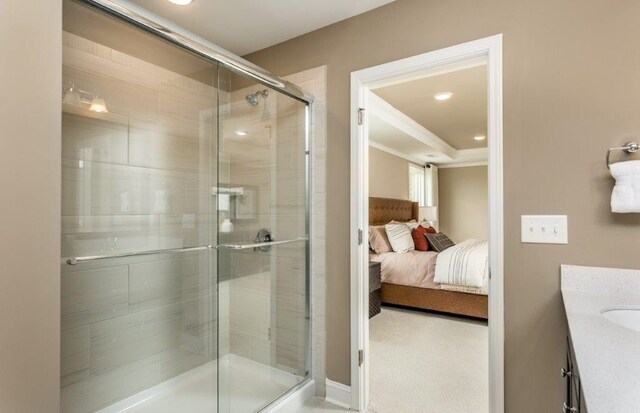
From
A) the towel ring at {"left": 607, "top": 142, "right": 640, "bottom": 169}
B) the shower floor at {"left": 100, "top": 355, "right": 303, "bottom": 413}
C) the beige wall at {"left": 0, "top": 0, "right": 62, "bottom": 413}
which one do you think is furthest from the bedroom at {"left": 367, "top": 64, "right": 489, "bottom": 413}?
the beige wall at {"left": 0, "top": 0, "right": 62, "bottom": 413}

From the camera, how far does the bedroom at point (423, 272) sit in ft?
8.05

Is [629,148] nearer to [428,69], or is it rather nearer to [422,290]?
[428,69]

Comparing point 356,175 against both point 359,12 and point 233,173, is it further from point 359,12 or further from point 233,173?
point 359,12

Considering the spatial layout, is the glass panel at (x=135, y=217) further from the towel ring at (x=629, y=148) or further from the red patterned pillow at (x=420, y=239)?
the red patterned pillow at (x=420, y=239)

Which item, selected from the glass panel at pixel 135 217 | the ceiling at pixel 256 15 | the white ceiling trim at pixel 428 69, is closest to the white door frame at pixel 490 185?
the white ceiling trim at pixel 428 69

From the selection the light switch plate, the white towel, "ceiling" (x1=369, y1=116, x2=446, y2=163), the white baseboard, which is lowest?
the white baseboard

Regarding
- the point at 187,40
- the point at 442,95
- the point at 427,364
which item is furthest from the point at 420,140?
the point at 187,40

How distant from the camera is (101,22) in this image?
4.83 ft

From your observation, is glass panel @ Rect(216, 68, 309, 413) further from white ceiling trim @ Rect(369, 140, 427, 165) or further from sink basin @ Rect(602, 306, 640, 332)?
white ceiling trim @ Rect(369, 140, 427, 165)

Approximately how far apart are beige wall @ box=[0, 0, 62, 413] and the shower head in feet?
3.72

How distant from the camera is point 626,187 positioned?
1.32m

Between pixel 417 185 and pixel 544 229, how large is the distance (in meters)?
6.16

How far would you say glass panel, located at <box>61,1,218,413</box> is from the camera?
1669 mm

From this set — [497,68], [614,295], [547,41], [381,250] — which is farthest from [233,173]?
[381,250]
